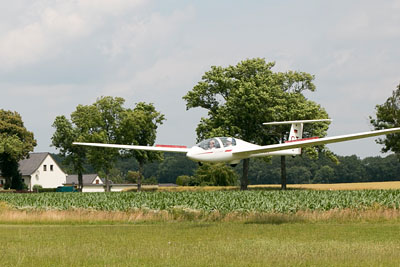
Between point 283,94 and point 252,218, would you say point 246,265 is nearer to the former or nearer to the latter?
point 252,218

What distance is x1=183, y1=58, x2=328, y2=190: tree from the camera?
200ft

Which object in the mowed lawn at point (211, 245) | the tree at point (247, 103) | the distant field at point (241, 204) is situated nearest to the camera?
the mowed lawn at point (211, 245)

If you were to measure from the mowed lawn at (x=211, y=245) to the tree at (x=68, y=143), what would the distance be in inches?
2328

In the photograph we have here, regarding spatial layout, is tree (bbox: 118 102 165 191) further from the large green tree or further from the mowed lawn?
the mowed lawn

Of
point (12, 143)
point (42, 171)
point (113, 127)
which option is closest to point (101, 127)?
point (113, 127)

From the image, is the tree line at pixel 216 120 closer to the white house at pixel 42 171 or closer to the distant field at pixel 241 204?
the white house at pixel 42 171

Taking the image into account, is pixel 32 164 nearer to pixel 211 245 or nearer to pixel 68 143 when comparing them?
pixel 68 143

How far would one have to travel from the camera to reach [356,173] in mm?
142000

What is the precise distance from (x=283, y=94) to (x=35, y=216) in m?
39.3

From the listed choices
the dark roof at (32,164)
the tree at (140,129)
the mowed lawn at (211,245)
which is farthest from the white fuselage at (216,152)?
the dark roof at (32,164)

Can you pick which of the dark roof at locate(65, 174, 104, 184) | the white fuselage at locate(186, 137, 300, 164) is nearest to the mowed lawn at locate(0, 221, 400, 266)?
the white fuselage at locate(186, 137, 300, 164)

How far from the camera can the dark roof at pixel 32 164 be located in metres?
100

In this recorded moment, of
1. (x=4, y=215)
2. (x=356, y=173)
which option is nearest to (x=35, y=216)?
(x=4, y=215)

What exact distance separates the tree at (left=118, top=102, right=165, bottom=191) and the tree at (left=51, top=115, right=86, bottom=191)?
1151cm
